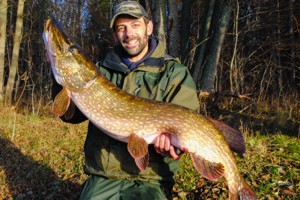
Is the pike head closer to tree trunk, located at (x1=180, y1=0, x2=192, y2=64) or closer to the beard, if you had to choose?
the beard

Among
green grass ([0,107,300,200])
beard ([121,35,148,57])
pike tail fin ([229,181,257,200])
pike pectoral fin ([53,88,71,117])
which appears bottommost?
green grass ([0,107,300,200])

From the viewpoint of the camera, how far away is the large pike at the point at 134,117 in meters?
2.10

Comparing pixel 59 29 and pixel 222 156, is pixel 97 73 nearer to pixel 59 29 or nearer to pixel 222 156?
pixel 59 29

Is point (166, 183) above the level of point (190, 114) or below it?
below

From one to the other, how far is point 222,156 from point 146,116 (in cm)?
56

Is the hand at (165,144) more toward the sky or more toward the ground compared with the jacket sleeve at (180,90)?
more toward the ground

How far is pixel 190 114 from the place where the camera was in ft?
7.01

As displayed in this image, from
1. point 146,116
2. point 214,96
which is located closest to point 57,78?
point 146,116

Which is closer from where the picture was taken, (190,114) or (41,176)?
(190,114)

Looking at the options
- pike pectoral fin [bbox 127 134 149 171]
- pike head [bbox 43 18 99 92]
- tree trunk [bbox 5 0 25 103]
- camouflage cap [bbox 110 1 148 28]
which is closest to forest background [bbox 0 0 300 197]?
tree trunk [bbox 5 0 25 103]

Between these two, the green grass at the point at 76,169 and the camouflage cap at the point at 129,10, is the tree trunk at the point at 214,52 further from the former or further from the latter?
the camouflage cap at the point at 129,10

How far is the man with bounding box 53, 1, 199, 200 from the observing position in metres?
2.28

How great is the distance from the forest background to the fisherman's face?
273 cm

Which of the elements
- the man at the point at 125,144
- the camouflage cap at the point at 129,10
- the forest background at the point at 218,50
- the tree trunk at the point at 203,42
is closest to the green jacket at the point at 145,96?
the man at the point at 125,144
